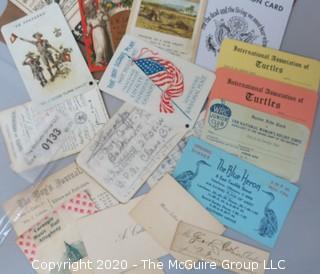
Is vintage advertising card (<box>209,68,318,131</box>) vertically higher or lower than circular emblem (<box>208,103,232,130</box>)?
higher

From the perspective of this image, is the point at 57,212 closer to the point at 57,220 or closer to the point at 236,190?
the point at 57,220

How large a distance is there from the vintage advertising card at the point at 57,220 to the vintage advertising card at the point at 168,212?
80 millimetres

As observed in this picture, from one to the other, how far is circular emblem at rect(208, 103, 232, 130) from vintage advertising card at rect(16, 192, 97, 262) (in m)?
0.24

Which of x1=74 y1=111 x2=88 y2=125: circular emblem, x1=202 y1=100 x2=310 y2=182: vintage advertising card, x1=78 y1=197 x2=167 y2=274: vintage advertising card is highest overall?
x1=202 y1=100 x2=310 y2=182: vintage advertising card

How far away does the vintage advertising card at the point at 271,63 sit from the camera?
65 centimetres

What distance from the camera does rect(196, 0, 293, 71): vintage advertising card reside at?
646 millimetres

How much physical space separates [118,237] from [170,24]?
354 mm

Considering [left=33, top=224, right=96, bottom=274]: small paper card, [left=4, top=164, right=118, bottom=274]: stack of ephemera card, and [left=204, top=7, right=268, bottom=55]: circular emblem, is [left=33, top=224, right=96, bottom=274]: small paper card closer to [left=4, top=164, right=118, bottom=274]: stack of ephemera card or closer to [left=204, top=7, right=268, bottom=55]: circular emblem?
[left=4, top=164, right=118, bottom=274]: stack of ephemera card

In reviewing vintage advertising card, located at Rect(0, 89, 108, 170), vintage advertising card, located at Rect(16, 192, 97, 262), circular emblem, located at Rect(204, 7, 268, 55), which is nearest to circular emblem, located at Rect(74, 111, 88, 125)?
vintage advertising card, located at Rect(0, 89, 108, 170)

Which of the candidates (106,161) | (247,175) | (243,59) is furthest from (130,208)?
(243,59)

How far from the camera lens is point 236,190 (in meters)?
0.68

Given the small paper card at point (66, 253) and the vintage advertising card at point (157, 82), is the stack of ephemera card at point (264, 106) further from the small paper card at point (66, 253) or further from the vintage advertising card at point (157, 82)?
the small paper card at point (66, 253)

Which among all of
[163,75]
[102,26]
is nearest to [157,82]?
[163,75]

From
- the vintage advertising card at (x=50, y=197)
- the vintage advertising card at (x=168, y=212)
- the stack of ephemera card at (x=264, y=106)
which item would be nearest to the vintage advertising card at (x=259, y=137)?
the stack of ephemera card at (x=264, y=106)
